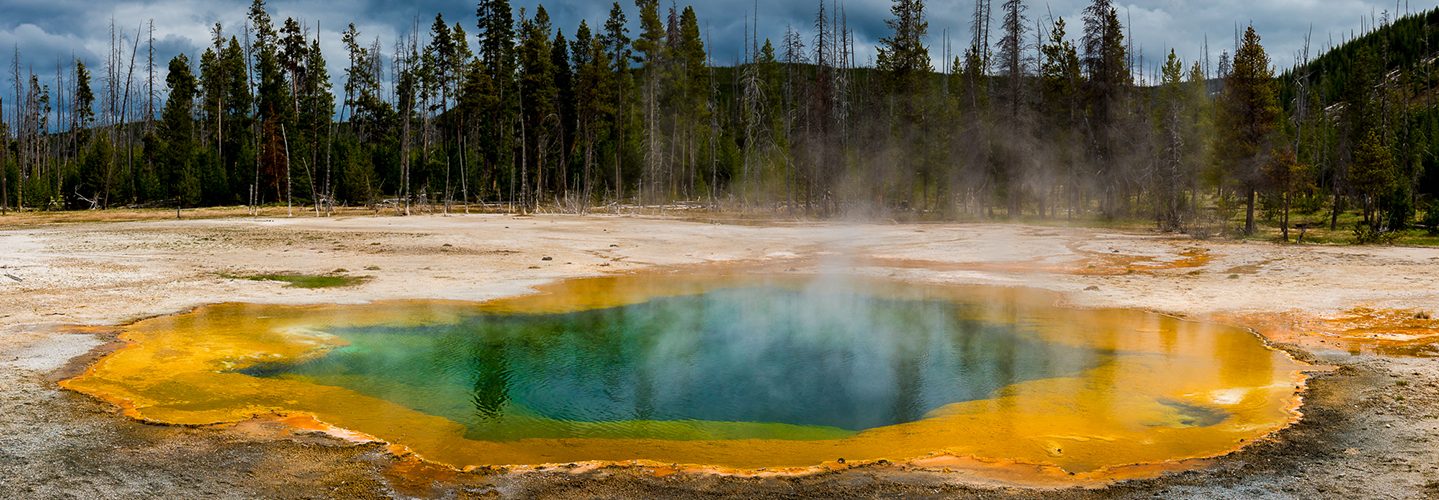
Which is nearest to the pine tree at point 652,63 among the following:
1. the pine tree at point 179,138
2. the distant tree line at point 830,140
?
the distant tree line at point 830,140

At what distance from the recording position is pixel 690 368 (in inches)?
409

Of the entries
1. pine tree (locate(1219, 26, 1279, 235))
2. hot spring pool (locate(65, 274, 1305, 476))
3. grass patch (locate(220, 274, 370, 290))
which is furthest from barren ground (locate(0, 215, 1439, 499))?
pine tree (locate(1219, 26, 1279, 235))

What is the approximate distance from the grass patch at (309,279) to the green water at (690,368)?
4738mm

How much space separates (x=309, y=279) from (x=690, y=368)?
1071 centimetres

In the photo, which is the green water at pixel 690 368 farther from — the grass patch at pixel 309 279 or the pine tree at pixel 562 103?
the pine tree at pixel 562 103

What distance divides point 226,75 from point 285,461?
6091 centimetres

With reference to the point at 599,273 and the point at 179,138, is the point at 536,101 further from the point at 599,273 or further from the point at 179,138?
the point at 599,273

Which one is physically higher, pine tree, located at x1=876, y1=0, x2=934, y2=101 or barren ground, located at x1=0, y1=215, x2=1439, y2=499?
pine tree, located at x1=876, y1=0, x2=934, y2=101

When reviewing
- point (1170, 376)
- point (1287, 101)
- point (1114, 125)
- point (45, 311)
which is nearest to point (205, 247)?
point (45, 311)

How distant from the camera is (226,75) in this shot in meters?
56.7

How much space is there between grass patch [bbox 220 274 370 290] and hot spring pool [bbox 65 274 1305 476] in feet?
8.15

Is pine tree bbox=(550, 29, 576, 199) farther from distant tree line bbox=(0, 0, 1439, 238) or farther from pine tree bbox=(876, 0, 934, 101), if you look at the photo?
pine tree bbox=(876, 0, 934, 101)

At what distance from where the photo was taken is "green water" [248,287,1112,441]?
8.05m

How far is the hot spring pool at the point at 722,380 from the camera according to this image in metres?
7.07
